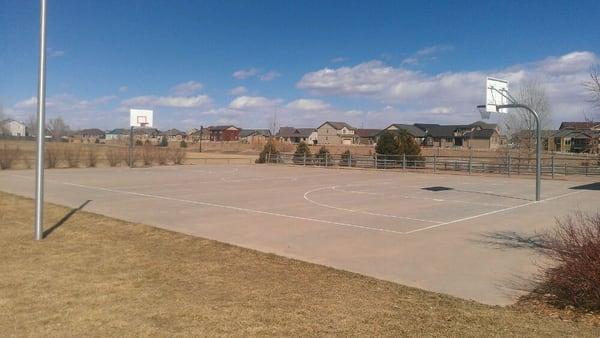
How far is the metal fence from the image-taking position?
1268 inches

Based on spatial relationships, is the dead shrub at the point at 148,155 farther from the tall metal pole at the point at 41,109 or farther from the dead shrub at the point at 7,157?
the tall metal pole at the point at 41,109

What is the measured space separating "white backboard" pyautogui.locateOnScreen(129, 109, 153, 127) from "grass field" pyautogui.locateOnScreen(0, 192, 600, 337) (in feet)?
114

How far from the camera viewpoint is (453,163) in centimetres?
3503

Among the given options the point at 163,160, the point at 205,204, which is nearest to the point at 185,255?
the point at 205,204

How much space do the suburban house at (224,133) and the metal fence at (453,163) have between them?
95.7 m

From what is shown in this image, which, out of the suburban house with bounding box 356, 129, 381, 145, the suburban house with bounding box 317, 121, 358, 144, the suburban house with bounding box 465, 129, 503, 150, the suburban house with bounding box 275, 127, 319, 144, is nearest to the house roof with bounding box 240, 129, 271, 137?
the suburban house with bounding box 275, 127, 319, 144

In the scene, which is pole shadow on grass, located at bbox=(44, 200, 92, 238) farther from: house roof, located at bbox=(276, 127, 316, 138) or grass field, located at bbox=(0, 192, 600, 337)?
house roof, located at bbox=(276, 127, 316, 138)

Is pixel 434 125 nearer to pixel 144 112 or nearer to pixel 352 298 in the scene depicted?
pixel 144 112

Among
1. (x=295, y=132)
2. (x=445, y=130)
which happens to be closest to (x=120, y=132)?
(x=295, y=132)

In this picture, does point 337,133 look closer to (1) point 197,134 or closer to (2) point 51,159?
(1) point 197,134

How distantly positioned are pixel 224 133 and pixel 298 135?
84.7 feet

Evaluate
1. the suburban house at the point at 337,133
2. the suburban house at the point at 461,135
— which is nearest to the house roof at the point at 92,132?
the suburban house at the point at 337,133

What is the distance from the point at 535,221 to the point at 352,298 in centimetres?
896

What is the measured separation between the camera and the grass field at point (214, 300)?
4.73 m
